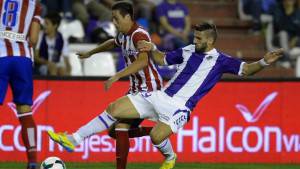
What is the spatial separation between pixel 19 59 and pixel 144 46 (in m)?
1.32

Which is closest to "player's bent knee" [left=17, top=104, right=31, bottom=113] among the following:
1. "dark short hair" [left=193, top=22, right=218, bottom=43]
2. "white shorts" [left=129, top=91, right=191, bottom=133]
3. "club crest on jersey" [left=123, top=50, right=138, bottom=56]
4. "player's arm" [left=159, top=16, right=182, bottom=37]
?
"white shorts" [left=129, top=91, right=191, bottom=133]

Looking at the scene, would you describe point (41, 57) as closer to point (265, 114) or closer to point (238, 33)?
→ point (265, 114)

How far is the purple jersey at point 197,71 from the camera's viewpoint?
11328 mm

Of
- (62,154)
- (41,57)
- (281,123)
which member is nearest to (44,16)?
(41,57)

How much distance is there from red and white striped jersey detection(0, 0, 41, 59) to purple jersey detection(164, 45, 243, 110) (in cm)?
154

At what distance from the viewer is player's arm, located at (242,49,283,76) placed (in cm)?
1088

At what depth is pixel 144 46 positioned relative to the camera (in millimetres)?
11102

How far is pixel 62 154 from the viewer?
45.7 ft

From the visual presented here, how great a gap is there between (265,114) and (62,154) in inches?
112

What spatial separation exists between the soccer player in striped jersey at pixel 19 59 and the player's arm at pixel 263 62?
225 cm

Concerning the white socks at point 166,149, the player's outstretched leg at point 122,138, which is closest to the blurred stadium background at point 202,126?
the white socks at point 166,149

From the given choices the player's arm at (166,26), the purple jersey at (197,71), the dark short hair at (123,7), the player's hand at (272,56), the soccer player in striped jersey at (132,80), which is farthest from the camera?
the player's arm at (166,26)

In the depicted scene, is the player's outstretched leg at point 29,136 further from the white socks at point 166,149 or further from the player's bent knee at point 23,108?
the white socks at point 166,149

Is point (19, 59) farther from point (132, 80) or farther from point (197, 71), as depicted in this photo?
point (197, 71)
